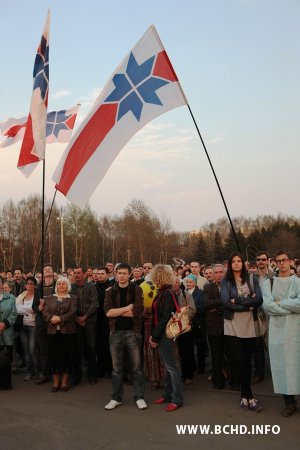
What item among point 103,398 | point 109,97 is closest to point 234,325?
point 103,398

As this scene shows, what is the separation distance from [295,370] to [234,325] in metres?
0.90

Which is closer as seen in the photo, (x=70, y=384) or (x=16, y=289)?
(x=70, y=384)

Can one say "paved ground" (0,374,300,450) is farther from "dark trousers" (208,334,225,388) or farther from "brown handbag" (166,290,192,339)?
"brown handbag" (166,290,192,339)

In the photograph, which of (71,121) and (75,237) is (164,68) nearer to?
(71,121)

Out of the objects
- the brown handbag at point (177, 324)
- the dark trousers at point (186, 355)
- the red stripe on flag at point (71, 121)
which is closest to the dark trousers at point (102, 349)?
the dark trousers at point (186, 355)

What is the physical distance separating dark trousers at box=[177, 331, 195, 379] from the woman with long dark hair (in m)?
1.38

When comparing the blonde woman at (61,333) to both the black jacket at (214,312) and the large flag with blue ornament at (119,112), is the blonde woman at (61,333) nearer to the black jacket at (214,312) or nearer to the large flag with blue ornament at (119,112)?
the large flag with blue ornament at (119,112)

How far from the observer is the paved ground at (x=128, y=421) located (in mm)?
4355

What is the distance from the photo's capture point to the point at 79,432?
4.73 metres

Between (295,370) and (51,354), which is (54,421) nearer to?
(51,354)

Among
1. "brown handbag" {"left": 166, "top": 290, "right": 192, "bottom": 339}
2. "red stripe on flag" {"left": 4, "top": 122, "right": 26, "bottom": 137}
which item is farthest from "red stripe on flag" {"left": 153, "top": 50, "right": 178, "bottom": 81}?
"red stripe on flag" {"left": 4, "top": 122, "right": 26, "bottom": 137}

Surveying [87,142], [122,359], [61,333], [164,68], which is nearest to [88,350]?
[61,333]

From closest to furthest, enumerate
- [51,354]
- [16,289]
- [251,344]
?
1. [251,344]
2. [51,354]
3. [16,289]

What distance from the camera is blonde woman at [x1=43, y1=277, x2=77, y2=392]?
6.43 m
